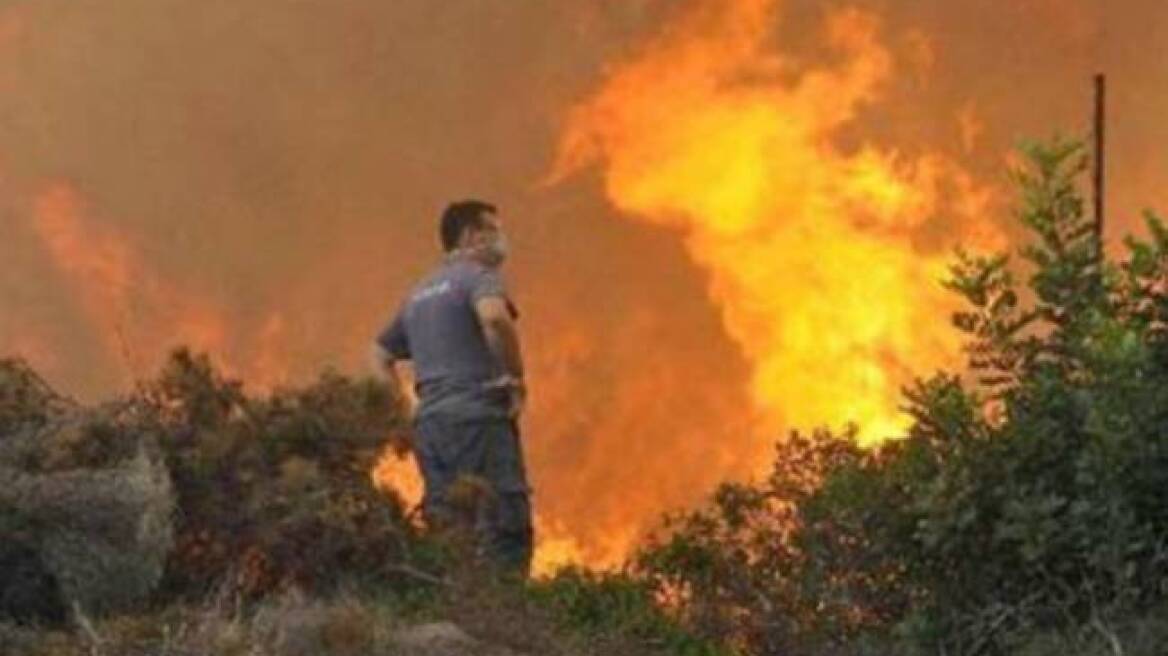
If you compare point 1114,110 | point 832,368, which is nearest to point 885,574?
point 832,368

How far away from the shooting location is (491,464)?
10172 mm

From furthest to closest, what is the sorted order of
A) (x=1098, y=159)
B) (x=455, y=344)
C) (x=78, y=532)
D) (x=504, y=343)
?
(x=455, y=344) → (x=504, y=343) → (x=1098, y=159) → (x=78, y=532)

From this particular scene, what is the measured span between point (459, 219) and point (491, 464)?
3.25 feet

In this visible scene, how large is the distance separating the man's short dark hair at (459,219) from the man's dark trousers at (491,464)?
2.35 feet

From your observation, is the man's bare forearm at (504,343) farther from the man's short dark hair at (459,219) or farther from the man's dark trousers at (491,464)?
the man's short dark hair at (459,219)

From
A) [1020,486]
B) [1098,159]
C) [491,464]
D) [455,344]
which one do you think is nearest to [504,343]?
[455,344]

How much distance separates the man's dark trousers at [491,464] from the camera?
32.9ft

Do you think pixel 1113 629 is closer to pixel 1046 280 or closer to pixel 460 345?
pixel 1046 280

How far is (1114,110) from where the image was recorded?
45.2 ft

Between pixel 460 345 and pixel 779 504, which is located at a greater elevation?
pixel 460 345

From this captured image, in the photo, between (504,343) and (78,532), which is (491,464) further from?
(78,532)

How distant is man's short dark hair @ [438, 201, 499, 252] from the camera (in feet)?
33.2

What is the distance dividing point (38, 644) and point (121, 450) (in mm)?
993

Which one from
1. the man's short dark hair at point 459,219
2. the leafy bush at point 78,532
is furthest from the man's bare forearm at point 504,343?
the leafy bush at point 78,532
